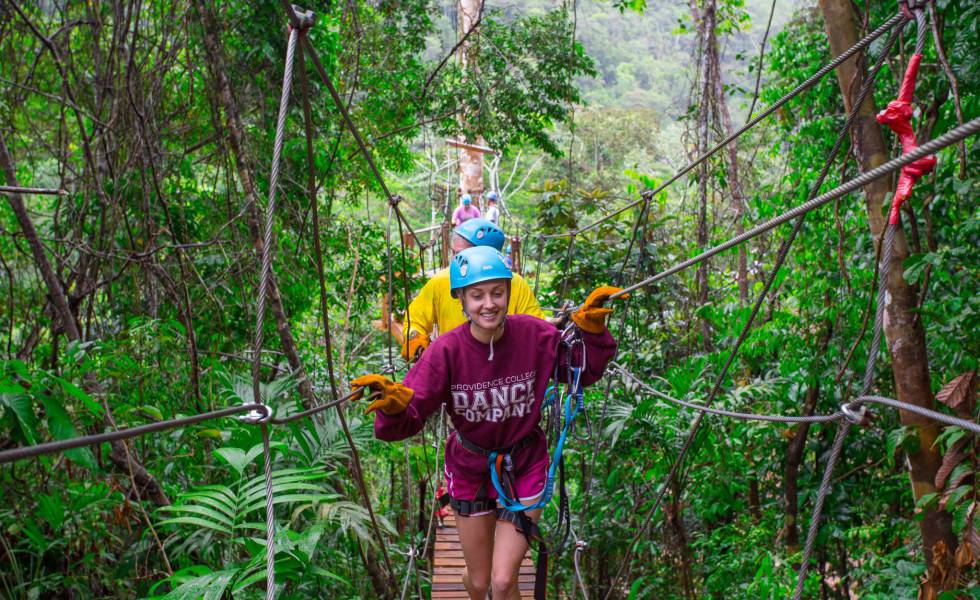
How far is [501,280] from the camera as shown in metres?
1.73

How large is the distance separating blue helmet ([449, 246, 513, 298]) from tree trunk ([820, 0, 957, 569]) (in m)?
1.28

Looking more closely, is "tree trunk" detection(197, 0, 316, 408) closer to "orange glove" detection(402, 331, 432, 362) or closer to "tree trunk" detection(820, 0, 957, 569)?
"orange glove" detection(402, 331, 432, 362)

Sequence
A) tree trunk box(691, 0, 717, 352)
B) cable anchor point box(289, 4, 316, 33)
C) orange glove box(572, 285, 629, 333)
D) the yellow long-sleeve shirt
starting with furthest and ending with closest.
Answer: tree trunk box(691, 0, 717, 352) → the yellow long-sleeve shirt → orange glove box(572, 285, 629, 333) → cable anchor point box(289, 4, 316, 33)

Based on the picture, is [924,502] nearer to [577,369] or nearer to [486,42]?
[577,369]

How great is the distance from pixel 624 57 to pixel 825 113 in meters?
17.1

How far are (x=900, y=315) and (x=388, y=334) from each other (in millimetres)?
2078

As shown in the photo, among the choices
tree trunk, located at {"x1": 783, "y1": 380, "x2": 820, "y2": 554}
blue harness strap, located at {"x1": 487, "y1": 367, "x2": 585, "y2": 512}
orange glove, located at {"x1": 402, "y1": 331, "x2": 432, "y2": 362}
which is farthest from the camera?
tree trunk, located at {"x1": 783, "y1": 380, "x2": 820, "y2": 554}

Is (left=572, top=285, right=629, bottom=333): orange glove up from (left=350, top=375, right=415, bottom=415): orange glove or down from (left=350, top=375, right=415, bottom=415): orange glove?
up

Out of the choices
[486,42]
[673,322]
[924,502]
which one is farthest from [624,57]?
[924,502]

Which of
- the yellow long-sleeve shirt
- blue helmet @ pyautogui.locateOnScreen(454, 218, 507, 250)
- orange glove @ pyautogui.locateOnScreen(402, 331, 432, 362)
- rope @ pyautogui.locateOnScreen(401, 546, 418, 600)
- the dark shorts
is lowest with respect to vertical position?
rope @ pyautogui.locateOnScreen(401, 546, 418, 600)

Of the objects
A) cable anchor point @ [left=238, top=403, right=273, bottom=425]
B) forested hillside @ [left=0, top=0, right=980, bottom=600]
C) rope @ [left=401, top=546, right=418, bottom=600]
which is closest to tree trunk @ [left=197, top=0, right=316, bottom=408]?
forested hillside @ [left=0, top=0, right=980, bottom=600]

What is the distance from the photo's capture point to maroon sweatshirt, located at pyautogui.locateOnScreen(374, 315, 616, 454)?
5.76 ft

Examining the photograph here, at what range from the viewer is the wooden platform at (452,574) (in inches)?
108

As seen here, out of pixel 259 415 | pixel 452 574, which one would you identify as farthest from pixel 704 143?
pixel 259 415
